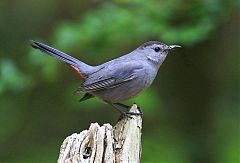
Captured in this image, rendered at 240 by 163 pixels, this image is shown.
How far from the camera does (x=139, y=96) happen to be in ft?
23.3

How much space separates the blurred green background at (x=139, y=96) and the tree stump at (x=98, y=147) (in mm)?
2583

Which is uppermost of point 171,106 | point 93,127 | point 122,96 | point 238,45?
point 238,45

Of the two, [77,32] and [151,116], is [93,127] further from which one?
[151,116]

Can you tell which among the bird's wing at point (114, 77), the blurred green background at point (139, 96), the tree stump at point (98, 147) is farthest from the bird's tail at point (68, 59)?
the tree stump at point (98, 147)

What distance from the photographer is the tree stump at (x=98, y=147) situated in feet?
12.7

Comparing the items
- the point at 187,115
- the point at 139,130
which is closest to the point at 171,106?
the point at 187,115

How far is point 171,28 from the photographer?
21.3 feet

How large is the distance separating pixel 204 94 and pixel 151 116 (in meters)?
0.92

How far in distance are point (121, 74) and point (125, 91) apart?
17 centimetres

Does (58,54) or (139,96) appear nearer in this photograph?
(58,54)

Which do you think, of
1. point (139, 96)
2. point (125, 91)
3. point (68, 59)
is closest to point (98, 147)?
point (125, 91)

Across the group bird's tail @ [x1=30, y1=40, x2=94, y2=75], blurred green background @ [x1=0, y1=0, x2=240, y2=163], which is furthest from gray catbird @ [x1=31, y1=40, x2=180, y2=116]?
blurred green background @ [x1=0, y1=0, x2=240, y2=163]

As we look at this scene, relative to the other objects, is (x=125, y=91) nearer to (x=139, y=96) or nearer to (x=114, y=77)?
(x=114, y=77)

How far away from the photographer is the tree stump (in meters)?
3.87
